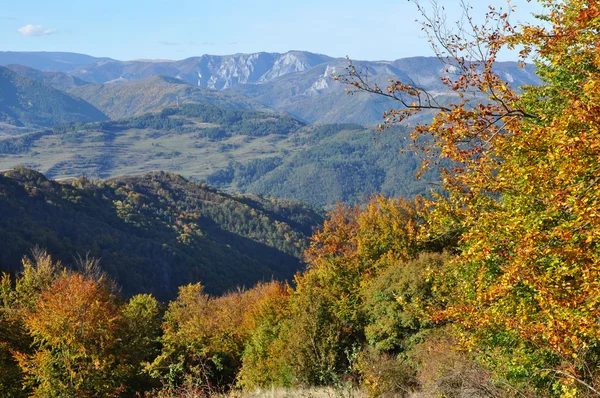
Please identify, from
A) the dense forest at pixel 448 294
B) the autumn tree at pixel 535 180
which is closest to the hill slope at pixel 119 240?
the dense forest at pixel 448 294

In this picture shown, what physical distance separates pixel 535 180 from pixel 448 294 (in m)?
13.5

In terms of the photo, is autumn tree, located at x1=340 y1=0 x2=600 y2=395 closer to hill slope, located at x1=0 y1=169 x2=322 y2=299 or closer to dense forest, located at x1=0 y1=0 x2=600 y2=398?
dense forest, located at x1=0 y1=0 x2=600 y2=398

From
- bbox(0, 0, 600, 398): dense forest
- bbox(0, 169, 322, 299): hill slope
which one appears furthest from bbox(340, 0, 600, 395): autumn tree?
bbox(0, 169, 322, 299): hill slope

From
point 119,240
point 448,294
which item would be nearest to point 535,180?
point 448,294

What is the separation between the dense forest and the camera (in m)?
9.20

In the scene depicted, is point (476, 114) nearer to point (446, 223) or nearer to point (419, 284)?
point (446, 223)

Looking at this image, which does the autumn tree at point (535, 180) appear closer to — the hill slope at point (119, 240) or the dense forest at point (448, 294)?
the dense forest at point (448, 294)

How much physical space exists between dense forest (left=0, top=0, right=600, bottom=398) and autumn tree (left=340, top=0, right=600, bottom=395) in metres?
0.05

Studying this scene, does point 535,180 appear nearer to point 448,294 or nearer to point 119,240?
point 448,294

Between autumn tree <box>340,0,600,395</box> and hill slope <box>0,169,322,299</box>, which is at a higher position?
autumn tree <box>340,0,600,395</box>

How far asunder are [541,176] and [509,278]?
238 cm

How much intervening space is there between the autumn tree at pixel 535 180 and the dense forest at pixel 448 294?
0.17 feet

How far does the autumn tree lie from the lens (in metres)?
8.29

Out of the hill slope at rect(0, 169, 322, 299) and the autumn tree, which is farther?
the hill slope at rect(0, 169, 322, 299)
